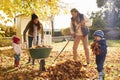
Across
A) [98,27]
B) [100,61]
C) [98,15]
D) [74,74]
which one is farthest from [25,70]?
[98,15]

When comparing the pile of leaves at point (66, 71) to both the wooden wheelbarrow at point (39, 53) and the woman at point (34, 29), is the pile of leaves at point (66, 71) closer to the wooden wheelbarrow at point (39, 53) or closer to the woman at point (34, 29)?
the wooden wheelbarrow at point (39, 53)

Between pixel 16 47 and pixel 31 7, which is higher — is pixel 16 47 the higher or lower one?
the lower one

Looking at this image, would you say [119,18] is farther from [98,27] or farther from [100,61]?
[100,61]

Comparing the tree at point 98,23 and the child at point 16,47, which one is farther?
the tree at point 98,23

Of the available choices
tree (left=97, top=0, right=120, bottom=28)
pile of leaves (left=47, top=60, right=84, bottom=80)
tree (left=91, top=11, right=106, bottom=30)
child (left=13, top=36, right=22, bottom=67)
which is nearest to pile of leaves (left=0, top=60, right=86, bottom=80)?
pile of leaves (left=47, top=60, right=84, bottom=80)

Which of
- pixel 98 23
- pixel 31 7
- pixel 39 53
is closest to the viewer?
pixel 39 53

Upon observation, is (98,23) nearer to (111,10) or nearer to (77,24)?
(111,10)

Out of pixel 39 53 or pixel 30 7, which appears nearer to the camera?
pixel 39 53

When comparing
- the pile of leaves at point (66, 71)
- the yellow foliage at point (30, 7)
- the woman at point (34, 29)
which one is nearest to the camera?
the pile of leaves at point (66, 71)

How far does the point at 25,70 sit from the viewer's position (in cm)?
949

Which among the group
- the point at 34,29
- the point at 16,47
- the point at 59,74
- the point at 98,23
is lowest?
Answer: the point at 98,23

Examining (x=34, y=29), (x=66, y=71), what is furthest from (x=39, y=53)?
(x=34, y=29)

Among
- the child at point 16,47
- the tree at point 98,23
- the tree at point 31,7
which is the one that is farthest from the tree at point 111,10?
the child at point 16,47

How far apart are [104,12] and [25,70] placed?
37.0 m
